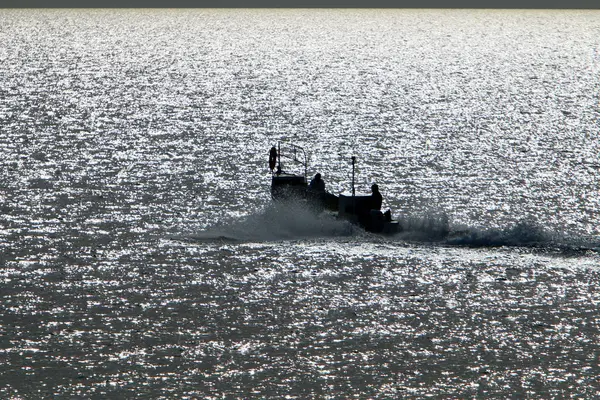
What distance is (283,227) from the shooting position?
61844 millimetres

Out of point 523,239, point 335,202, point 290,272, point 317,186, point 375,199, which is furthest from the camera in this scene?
point 317,186

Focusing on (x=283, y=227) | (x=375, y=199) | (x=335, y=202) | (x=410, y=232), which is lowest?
(x=283, y=227)

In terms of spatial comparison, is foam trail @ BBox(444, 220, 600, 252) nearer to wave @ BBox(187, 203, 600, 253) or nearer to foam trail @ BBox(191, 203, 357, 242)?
wave @ BBox(187, 203, 600, 253)

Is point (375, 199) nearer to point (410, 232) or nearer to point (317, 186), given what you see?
point (410, 232)

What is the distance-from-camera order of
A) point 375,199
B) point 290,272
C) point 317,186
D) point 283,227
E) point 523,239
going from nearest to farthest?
point 290,272, point 523,239, point 375,199, point 283,227, point 317,186

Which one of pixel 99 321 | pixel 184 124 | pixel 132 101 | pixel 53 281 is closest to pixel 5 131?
pixel 184 124

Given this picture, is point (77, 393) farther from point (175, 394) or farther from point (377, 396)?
point (377, 396)

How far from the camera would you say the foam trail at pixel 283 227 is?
60.7 metres

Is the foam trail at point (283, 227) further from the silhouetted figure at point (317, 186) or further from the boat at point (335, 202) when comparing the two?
the silhouetted figure at point (317, 186)

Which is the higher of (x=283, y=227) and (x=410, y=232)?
(x=410, y=232)

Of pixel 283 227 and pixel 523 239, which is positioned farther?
pixel 283 227

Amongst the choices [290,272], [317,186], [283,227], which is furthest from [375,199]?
[290,272]

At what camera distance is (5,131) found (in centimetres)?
10912

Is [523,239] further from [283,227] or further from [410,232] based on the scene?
[283,227]
